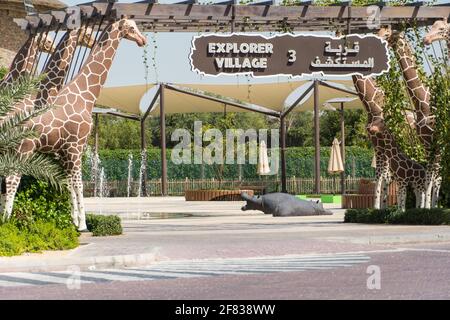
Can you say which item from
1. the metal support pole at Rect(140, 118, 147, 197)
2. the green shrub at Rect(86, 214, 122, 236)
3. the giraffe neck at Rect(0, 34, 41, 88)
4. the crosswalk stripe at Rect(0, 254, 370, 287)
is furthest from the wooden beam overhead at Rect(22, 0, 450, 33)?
the metal support pole at Rect(140, 118, 147, 197)

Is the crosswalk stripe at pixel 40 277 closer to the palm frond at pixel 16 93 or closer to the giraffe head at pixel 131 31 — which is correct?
the palm frond at pixel 16 93

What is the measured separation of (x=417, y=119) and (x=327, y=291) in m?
15.6

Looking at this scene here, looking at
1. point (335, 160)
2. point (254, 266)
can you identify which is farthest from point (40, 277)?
point (335, 160)

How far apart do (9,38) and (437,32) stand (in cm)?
2294

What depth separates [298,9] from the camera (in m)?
26.4

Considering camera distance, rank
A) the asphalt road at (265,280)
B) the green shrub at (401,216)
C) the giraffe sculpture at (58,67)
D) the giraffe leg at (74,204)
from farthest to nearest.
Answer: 1. the green shrub at (401,216)
2. the giraffe sculpture at (58,67)
3. the giraffe leg at (74,204)
4. the asphalt road at (265,280)

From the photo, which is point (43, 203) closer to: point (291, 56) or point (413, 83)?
point (291, 56)

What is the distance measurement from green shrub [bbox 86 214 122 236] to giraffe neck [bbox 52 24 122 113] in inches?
101

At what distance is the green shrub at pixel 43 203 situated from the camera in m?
22.6

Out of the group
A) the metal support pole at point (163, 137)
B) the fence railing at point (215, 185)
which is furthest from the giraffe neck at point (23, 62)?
the fence railing at point (215, 185)

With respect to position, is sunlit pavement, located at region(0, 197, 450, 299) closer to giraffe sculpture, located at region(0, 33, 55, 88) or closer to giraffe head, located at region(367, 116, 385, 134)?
giraffe head, located at region(367, 116, 385, 134)

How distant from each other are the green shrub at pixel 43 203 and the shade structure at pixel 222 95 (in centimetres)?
2838

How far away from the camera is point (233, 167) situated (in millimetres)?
60969

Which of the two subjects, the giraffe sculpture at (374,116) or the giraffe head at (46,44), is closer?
the giraffe head at (46,44)
